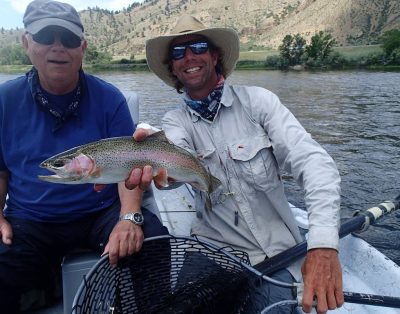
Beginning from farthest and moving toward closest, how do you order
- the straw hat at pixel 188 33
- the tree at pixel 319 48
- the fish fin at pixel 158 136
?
the tree at pixel 319 48, the straw hat at pixel 188 33, the fish fin at pixel 158 136

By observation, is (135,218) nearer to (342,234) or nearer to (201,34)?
(201,34)

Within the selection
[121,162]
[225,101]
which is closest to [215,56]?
[225,101]

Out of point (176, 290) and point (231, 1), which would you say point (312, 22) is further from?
point (176, 290)

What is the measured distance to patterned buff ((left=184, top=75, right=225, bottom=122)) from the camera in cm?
283

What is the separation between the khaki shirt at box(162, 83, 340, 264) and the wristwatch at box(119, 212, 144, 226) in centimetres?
53

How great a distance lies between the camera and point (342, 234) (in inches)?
125

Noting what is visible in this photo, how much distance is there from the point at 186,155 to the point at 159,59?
1136mm

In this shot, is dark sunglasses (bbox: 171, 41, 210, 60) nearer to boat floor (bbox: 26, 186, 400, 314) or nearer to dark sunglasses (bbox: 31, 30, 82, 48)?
dark sunglasses (bbox: 31, 30, 82, 48)

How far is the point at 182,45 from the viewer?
113 inches

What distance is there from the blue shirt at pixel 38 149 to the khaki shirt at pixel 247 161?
592mm

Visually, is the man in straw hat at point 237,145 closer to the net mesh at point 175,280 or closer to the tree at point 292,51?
the net mesh at point 175,280

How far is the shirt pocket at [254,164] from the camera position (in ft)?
8.97

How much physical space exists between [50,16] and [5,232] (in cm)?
141

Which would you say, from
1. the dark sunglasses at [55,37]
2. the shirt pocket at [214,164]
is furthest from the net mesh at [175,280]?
the dark sunglasses at [55,37]
